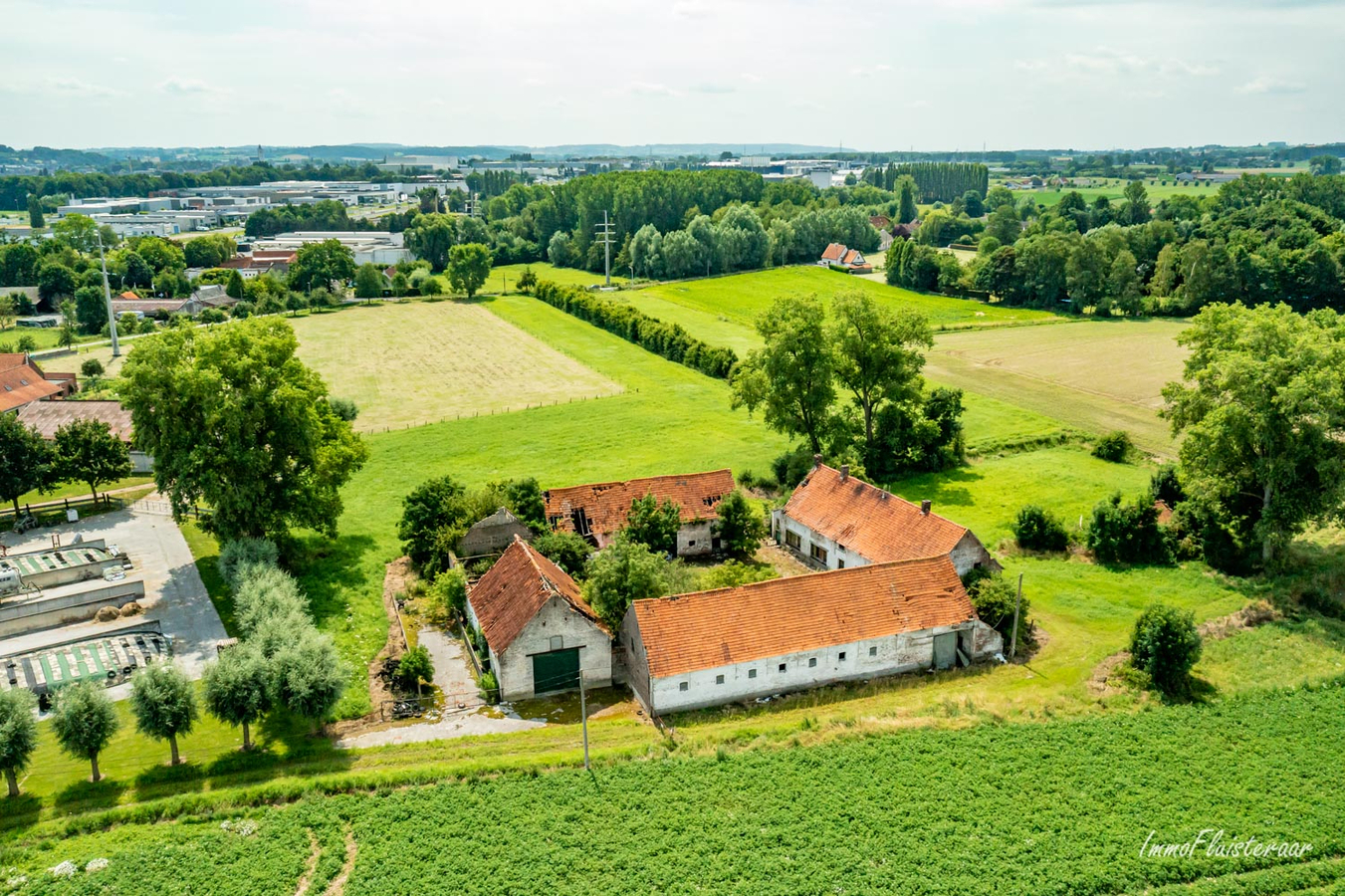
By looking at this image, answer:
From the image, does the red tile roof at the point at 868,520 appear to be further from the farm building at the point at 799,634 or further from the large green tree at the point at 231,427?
the large green tree at the point at 231,427

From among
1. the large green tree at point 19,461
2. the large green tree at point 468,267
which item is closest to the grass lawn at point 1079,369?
the large green tree at point 19,461

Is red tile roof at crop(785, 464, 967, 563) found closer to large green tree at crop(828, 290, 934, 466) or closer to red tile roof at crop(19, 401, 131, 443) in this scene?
large green tree at crop(828, 290, 934, 466)

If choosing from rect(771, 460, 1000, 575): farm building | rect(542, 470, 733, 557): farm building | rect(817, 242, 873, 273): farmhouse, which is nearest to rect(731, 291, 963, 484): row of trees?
rect(771, 460, 1000, 575): farm building

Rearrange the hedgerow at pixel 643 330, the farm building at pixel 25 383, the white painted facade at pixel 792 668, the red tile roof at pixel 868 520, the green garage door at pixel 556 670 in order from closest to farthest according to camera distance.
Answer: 1. the white painted facade at pixel 792 668
2. the green garage door at pixel 556 670
3. the red tile roof at pixel 868 520
4. the farm building at pixel 25 383
5. the hedgerow at pixel 643 330

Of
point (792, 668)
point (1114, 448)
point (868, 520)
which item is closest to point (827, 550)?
point (868, 520)

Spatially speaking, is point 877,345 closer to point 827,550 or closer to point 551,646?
point 827,550

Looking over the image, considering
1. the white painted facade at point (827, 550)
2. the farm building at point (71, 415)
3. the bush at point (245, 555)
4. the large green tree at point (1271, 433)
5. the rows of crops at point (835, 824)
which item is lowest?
the rows of crops at point (835, 824)
